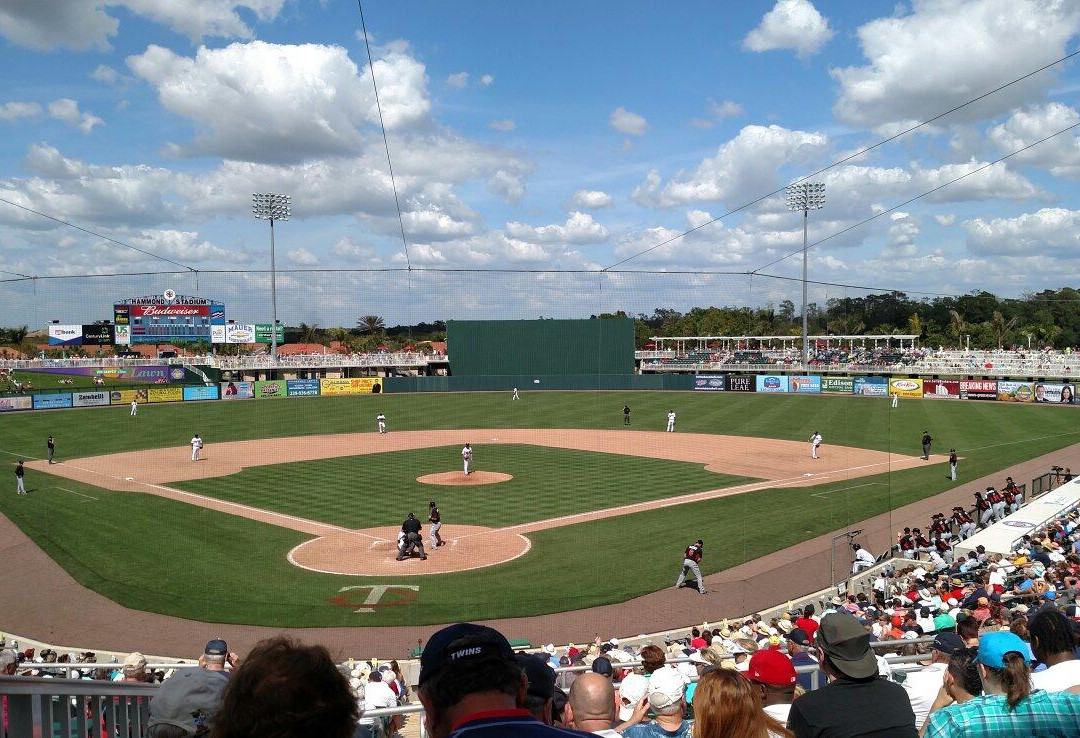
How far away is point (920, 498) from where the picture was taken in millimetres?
26375

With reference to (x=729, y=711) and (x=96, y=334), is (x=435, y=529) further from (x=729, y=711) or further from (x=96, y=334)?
(x=96, y=334)

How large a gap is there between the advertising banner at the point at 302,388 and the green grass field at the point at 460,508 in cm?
1648

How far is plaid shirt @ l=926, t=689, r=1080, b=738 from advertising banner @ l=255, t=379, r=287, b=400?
6859cm

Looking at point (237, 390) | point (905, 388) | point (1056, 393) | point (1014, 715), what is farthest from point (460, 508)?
point (237, 390)

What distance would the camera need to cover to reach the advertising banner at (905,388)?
5845 cm

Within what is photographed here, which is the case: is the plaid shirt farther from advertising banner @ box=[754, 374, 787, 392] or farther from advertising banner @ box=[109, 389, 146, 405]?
advertising banner @ box=[109, 389, 146, 405]

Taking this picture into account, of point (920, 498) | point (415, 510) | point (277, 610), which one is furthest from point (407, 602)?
point (920, 498)

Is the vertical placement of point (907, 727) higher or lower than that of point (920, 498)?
higher

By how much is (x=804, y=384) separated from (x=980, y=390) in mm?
12665

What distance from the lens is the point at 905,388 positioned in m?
58.8

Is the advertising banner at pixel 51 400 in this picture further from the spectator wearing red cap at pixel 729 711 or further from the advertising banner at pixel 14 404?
the spectator wearing red cap at pixel 729 711

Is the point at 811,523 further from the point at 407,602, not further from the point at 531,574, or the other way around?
the point at 407,602

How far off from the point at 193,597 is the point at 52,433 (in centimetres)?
3454

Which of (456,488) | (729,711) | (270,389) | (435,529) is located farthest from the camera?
(270,389)
